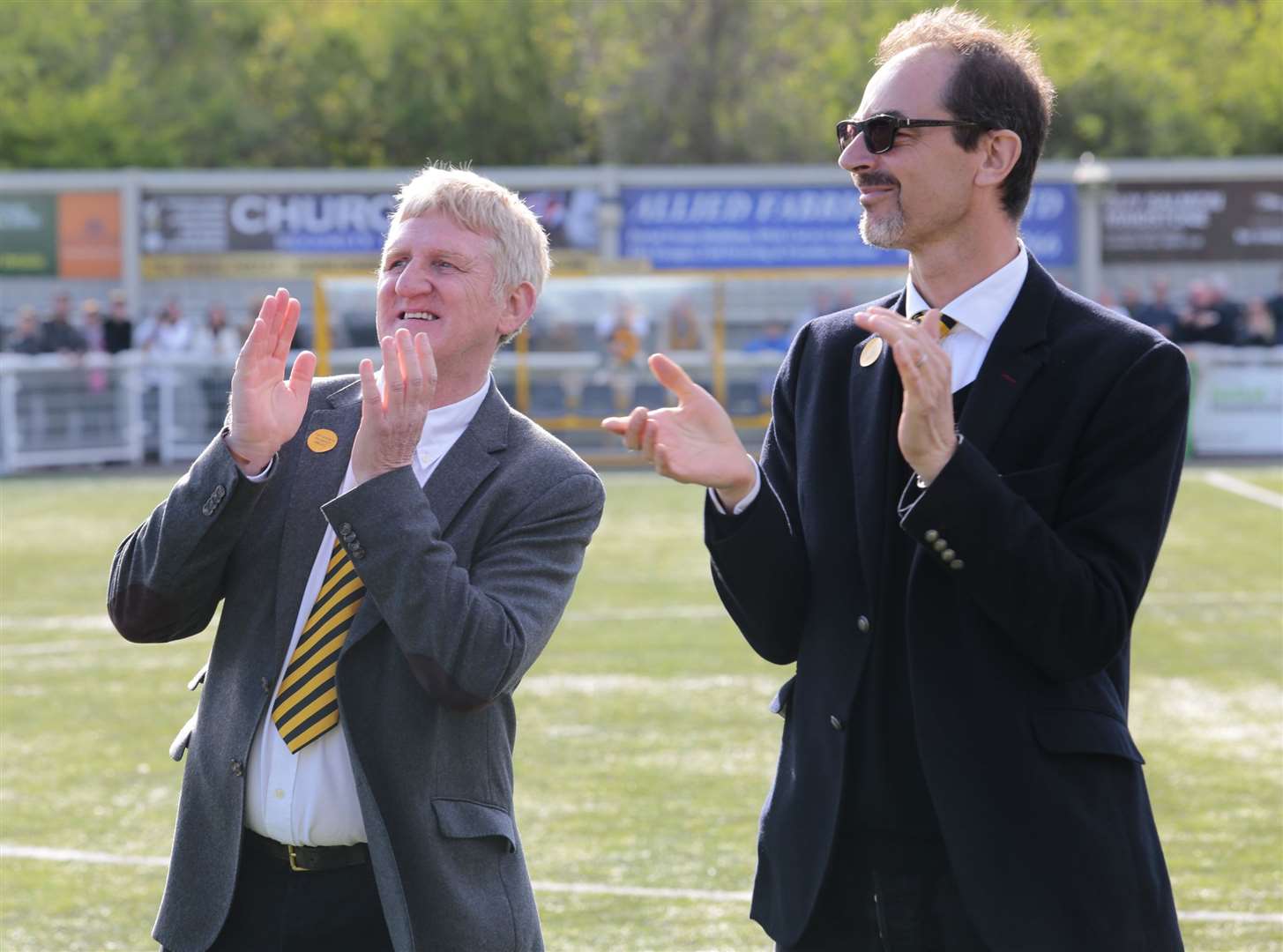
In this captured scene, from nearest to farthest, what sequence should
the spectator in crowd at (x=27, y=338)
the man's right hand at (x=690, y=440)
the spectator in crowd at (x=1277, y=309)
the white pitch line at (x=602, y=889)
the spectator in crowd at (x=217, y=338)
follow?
1. the man's right hand at (x=690, y=440)
2. the white pitch line at (x=602, y=889)
3. the spectator in crowd at (x=27, y=338)
4. the spectator in crowd at (x=217, y=338)
5. the spectator in crowd at (x=1277, y=309)

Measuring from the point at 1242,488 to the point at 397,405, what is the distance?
1810 cm

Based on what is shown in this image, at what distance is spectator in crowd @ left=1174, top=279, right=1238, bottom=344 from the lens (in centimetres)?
2495

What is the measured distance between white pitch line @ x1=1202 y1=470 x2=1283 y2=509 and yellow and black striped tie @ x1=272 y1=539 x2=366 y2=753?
53.0 ft

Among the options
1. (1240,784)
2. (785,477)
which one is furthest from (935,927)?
(1240,784)

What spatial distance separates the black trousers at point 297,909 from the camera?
10.2 ft

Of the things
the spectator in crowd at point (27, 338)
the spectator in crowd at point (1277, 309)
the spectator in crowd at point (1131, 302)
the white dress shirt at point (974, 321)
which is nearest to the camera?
the white dress shirt at point (974, 321)

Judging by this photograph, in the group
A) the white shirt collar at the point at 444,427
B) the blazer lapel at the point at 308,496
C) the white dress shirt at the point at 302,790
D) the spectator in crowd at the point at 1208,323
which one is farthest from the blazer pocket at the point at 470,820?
the spectator in crowd at the point at 1208,323

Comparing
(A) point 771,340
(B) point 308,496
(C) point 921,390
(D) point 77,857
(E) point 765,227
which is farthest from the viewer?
(E) point 765,227

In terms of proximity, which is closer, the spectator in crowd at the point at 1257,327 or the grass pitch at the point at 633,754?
the grass pitch at the point at 633,754

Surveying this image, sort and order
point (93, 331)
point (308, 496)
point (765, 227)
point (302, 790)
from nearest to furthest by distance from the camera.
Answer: point (302, 790) < point (308, 496) < point (93, 331) < point (765, 227)

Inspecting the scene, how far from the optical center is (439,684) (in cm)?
301

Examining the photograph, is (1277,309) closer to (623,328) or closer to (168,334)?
(623,328)

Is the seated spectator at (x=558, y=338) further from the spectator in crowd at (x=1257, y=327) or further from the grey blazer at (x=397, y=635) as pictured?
the grey blazer at (x=397, y=635)

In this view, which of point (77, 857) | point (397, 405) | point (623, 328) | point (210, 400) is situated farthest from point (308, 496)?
point (623, 328)
